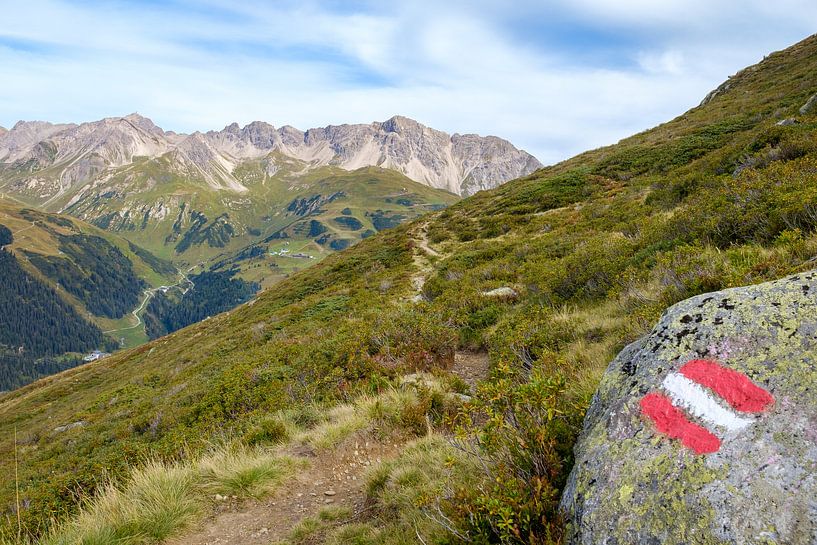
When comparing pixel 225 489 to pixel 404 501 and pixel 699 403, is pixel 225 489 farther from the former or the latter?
pixel 699 403

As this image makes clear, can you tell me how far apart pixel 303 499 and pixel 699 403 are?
20.1ft

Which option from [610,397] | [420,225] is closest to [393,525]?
[610,397]

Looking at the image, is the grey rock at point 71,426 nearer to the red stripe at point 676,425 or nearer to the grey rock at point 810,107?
the red stripe at point 676,425

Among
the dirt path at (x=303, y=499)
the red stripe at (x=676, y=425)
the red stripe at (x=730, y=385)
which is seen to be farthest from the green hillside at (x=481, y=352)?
the red stripe at (x=730, y=385)

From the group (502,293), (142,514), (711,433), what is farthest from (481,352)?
(711,433)

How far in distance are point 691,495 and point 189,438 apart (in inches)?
501

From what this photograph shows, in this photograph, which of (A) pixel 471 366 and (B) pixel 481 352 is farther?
(B) pixel 481 352

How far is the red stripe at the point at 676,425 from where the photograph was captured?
8.85ft

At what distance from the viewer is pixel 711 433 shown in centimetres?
272

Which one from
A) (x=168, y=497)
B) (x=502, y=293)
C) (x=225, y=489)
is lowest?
(x=225, y=489)

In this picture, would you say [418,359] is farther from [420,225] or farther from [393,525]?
[420,225]

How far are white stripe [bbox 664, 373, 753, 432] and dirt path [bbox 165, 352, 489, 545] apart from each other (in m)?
4.63

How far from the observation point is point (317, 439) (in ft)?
26.8

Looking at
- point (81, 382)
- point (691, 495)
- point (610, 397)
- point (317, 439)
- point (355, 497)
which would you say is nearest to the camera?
point (691, 495)
